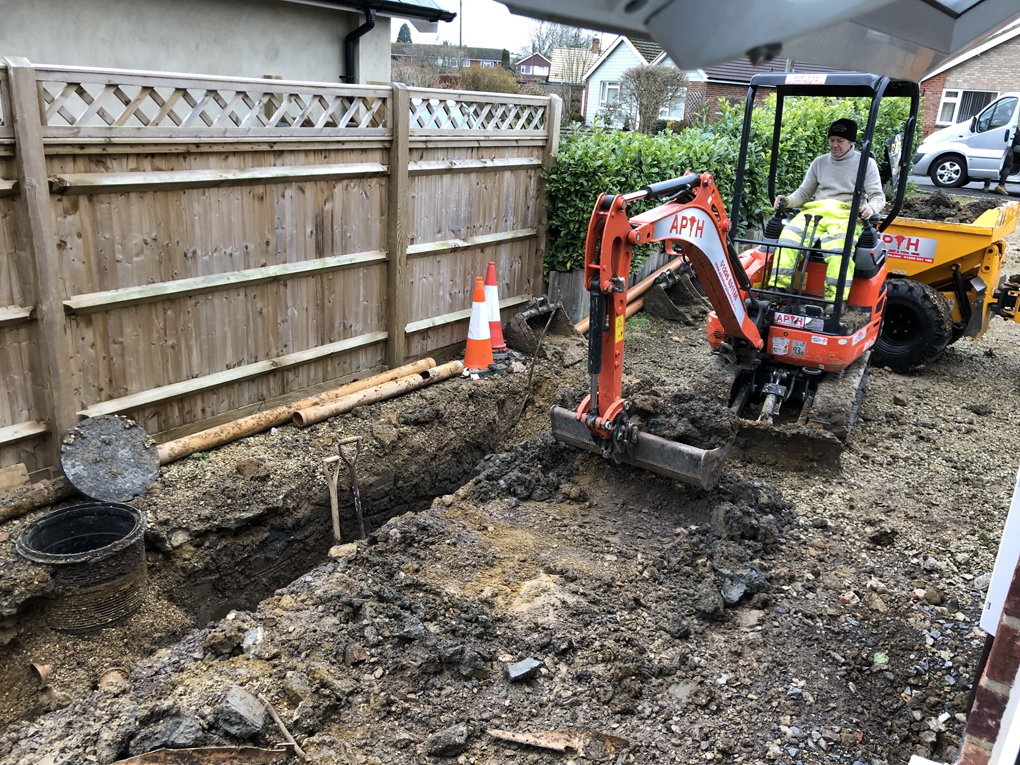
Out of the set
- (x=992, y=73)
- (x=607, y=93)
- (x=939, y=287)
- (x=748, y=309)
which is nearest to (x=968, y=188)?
(x=992, y=73)

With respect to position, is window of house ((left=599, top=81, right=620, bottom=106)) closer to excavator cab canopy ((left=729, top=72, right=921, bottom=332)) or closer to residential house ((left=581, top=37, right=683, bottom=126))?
residential house ((left=581, top=37, right=683, bottom=126))

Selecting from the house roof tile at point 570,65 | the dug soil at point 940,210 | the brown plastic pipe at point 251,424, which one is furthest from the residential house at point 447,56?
the brown plastic pipe at point 251,424

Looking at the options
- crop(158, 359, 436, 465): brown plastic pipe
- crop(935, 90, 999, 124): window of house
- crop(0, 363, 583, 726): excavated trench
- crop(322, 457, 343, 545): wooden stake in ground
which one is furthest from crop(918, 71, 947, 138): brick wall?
crop(322, 457, 343, 545): wooden stake in ground

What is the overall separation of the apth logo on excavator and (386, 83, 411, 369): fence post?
2916mm

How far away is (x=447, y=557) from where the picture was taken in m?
4.95

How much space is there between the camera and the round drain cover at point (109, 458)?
17.2 feet

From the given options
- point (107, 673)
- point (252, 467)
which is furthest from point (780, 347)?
point (107, 673)

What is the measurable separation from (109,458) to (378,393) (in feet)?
7.74

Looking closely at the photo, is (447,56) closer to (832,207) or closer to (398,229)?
(398,229)

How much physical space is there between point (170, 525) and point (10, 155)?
2.52 metres

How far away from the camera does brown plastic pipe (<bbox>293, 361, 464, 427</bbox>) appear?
655 cm

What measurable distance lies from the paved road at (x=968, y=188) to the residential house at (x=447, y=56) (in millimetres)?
17308

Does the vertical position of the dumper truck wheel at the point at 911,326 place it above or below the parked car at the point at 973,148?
below

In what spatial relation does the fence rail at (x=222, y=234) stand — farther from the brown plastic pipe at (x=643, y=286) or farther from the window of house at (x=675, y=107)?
the window of house at (x=675, y=107)
